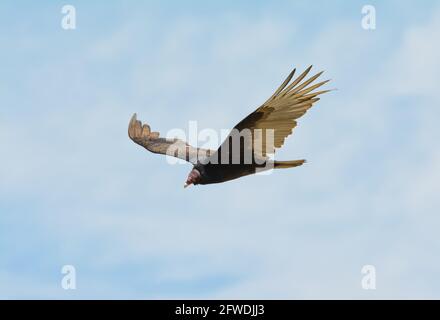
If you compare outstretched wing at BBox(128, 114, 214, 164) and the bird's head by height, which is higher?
outstretched wing at BBox(128, 114, 214, 164)

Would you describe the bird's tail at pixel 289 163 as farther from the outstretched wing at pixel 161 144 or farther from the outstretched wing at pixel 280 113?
the outstretched wing at pixel 161 144

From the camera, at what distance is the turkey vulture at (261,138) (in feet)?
45.0

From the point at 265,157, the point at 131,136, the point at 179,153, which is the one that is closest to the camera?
the point at 265,157

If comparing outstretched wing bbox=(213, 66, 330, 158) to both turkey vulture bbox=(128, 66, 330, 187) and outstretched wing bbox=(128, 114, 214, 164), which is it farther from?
outstretched wing bbox=(128, 114, 214, 164)

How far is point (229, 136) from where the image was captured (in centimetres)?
1391

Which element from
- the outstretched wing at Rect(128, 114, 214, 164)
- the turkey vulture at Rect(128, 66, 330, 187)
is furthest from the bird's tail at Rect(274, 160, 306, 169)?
the outstretched wing at Rect(128, 114, 214, 164)

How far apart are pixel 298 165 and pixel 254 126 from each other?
145 centimetres

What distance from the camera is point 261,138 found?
46.9 feet

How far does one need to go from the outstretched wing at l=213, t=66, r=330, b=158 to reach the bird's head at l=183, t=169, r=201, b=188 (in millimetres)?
1160

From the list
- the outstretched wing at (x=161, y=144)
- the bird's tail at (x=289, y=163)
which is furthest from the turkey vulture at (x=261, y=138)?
the outstretched wing at (x=161, y=144)

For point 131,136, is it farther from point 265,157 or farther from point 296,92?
point 296,92

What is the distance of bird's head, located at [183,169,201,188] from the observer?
15.4 metres

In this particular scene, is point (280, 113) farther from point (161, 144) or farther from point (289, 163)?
point (161, 144)
